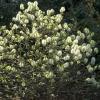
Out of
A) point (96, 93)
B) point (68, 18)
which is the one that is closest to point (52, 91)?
point (96, 93)

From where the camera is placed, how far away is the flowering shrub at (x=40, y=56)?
528 centimetres

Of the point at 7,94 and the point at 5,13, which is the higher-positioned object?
the point at 5,13

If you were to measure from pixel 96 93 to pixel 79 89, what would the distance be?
336mm

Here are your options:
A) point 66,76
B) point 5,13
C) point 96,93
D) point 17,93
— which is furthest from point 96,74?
point 5,13

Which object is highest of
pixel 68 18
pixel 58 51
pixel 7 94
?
pixel 68 18

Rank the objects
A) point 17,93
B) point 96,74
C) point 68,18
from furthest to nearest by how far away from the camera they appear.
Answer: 1. point 68,18
2. point 96,74
3. point 17,93

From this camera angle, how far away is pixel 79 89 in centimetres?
566

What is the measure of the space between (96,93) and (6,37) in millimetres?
1542

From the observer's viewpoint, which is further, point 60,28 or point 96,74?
point 96,74

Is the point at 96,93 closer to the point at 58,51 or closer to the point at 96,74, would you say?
the point at 96,74

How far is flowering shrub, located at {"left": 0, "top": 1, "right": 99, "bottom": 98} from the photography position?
5.28 metres

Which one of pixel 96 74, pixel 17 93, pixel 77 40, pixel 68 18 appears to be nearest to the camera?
pixel 77 40

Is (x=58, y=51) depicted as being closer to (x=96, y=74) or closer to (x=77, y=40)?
(x=77, y=40)

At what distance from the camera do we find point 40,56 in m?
5.43
